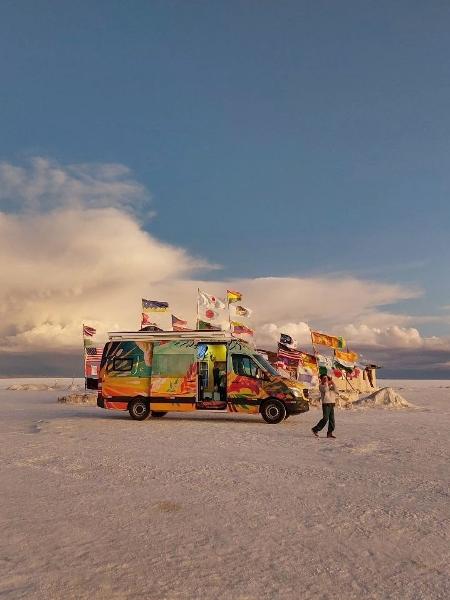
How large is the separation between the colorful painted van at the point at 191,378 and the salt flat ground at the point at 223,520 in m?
4.99

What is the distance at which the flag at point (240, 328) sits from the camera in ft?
106

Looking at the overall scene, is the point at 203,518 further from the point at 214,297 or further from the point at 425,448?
the point at 214,297

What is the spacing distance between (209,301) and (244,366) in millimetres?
12189

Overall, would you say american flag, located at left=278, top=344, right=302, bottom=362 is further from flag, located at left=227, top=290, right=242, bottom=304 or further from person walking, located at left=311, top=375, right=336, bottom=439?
person walking, located at left=311, top=375, right=336, bottom=439

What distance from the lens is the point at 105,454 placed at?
11.4 metres

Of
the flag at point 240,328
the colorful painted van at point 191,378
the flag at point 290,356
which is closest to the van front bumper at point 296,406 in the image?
the colorful painted van at point 191,378

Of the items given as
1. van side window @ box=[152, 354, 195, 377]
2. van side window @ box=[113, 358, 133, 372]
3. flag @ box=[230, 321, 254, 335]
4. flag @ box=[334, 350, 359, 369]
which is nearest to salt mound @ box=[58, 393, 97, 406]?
flag @ box=[230, 321, 254, 335]

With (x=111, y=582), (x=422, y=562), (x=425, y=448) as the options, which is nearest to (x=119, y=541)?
(x=111, y=582)

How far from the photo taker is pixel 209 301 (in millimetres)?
30250

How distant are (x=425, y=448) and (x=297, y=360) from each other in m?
20.3

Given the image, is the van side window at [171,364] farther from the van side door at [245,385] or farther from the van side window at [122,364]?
the van side door at [245,385]

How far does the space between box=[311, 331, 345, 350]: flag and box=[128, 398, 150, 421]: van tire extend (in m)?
16.2

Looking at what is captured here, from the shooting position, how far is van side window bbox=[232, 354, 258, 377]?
60.0 ft

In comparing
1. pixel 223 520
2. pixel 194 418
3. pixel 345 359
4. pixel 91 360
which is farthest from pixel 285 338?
pixel 223 520
